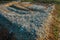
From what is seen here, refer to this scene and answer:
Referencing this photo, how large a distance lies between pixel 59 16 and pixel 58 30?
8.21 feet

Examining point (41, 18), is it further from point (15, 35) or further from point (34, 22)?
point (15, 35)

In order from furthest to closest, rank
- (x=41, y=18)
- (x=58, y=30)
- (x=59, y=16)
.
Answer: (x=59, y=16)
(x=58, y=30)
(x=41, y=18)

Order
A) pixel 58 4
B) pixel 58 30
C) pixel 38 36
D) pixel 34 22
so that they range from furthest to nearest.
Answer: pixel 58 4 < pixel 58 30 < pixel 34 22 < pixel 38 36

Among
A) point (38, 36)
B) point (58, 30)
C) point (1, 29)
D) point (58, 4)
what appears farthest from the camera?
point (58, 4)

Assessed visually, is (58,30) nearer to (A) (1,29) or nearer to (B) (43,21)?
(B) (43,21)

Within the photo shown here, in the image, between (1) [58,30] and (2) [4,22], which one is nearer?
(2) [4,22]

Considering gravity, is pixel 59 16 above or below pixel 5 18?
below

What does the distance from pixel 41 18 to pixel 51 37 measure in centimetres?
95

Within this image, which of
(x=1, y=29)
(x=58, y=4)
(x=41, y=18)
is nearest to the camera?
(x=1, y=29)

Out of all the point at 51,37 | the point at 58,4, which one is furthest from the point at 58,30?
the point at 58,4

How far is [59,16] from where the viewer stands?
11273mm

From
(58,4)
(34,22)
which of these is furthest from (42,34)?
(58,4)

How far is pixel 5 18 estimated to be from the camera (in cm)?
737

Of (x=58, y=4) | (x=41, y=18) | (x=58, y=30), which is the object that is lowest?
(x=58, y=4)
